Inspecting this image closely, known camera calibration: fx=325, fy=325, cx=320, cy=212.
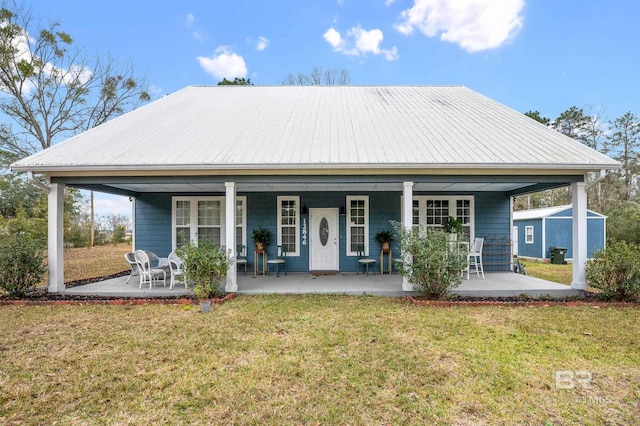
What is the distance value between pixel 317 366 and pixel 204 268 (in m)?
3.46

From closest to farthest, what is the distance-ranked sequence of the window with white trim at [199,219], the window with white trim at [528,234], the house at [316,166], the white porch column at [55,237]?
the house at [316,166], the white porch column at [55,237], the window with white trim at [199,219], the window with white trim at [528,234]

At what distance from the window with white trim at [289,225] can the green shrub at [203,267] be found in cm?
332

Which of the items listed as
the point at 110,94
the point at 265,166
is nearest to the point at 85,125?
the point at 110,94

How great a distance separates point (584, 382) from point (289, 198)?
7598mm

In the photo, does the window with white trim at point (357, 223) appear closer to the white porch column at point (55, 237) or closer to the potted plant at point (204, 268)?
the potted plant at point (204, 268)

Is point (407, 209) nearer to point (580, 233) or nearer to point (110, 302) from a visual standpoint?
point (580, 233)

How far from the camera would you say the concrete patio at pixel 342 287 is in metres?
6.73

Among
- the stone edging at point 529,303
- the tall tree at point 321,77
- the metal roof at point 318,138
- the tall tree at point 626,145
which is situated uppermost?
the tall tree at point 321,77

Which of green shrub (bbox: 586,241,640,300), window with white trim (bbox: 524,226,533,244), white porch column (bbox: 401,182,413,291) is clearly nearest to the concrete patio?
white porch column (bbox: 401,182,413,291)

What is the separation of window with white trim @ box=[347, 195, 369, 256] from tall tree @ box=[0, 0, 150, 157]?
44.8ft

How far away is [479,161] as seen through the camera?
6305 millimetres

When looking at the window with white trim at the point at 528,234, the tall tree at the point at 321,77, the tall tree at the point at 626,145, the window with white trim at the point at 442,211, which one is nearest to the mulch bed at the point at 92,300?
the window with white trim at the point at 442,211

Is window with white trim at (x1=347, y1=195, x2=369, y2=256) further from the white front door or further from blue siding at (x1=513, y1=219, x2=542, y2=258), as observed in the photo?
blue siding at (x1=513, y1=219, x2=542, y2=258)

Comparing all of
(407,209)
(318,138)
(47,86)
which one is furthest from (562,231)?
(47,86)
